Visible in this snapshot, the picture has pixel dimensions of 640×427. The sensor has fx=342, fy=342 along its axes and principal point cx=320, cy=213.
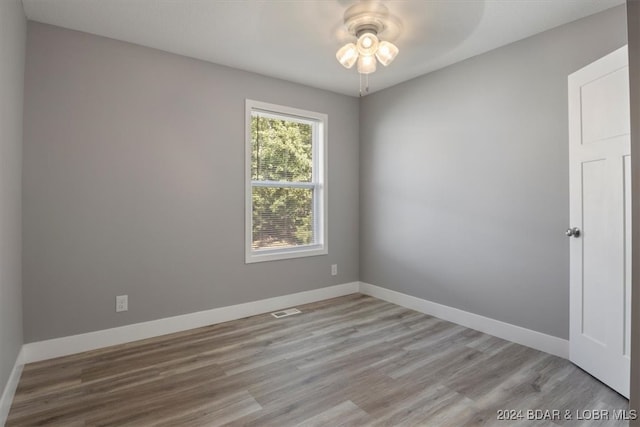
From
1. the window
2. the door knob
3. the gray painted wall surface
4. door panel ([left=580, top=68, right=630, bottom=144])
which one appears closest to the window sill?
the window

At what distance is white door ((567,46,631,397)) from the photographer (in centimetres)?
199

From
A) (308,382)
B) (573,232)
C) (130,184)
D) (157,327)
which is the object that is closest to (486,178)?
(573,232)

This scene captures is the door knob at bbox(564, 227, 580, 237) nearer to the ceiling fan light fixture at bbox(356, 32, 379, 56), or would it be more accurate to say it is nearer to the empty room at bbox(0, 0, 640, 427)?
the empty room at bbox(0, 0, 640, 427)

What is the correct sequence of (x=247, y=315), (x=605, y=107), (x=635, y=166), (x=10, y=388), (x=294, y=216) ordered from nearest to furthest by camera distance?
(x=635, y=166) < (x=10, y=388) < (x=605, y=107) < (x=247, y=315) < (x=294, y=216)

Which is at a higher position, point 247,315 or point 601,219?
point 601,219

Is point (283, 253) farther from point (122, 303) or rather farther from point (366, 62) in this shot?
point (366, 62)

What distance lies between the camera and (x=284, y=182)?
3.75 m

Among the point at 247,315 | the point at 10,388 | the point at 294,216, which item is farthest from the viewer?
the point at 294,216

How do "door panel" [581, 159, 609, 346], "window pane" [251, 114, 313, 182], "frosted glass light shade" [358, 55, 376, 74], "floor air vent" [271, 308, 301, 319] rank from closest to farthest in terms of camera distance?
1. "door panel" [581, 159, 609, 346]
2. "frosted glass light shade" [358, 55, 376, 74]
3. "floor air vent" [271, 308, 301, 319]
4. "window pane" [251, 114, 313, 182]

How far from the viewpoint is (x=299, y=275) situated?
3818 millimetres

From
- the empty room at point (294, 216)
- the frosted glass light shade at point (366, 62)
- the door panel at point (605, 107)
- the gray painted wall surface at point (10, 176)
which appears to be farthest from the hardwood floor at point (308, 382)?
the frosted glass light shade at point (366, 62)

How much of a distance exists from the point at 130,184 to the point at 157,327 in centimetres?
124

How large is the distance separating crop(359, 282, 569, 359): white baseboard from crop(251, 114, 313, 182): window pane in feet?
5.52

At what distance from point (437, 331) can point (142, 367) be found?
2.36 m
